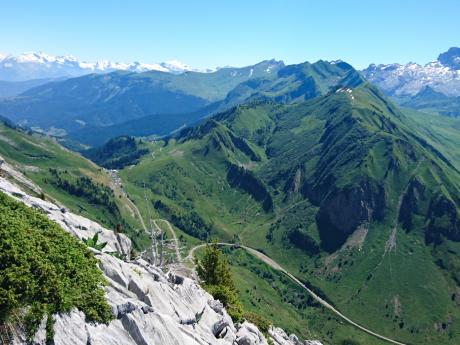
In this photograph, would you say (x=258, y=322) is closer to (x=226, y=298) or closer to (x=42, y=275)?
(x=226, y=298)

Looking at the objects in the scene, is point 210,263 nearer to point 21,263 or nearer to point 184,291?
point 184,291

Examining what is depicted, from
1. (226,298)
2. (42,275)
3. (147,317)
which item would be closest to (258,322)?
(226,298)

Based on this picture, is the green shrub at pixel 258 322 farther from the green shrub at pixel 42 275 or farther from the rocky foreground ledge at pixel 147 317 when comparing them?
the green shrub at pixel 42 275

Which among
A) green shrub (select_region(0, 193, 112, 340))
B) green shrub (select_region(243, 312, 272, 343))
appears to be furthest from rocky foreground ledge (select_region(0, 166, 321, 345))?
green shrub (select_region(243, 312, 272, 343))

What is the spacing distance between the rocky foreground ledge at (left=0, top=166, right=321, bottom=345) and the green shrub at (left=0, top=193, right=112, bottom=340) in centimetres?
133

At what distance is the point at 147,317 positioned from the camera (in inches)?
1983

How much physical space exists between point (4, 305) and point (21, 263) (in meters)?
4.71

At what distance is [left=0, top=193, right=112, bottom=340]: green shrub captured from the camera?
39.5 metres

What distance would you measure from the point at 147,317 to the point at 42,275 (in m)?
13.3

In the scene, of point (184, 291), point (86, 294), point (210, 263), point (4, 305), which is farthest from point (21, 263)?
point (210, 263)

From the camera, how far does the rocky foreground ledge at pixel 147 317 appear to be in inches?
1715

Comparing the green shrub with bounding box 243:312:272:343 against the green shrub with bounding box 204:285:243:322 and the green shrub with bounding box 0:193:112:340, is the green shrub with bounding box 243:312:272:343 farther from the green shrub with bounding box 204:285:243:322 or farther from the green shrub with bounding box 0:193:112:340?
the green shrub with bounding box 0:193:112:340

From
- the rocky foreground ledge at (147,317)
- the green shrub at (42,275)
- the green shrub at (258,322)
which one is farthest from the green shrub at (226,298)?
the green shrub at (42,275)

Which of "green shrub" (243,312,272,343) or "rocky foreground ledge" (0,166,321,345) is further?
"green shrub" (243,312,272,343)
